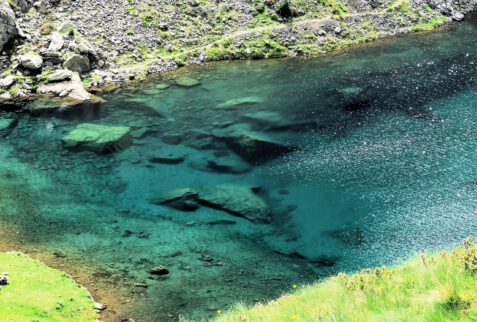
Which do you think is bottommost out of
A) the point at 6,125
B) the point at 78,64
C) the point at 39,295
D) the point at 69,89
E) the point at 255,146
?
the point at 6,125

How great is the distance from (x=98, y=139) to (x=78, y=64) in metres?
24.2

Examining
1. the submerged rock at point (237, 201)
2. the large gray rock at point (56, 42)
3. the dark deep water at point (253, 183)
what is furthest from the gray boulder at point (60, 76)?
the submerged rock at point (237, 201)

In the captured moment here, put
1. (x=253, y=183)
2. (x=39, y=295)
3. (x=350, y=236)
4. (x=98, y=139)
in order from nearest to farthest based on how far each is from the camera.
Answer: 1. (x=39, y=295)
2. (x=350, y=236)
3. (x=253, y=183)
4. (x=98, y=139)

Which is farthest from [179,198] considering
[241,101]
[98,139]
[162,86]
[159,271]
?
[162,86]

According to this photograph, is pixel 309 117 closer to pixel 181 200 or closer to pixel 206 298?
pixel 181 200

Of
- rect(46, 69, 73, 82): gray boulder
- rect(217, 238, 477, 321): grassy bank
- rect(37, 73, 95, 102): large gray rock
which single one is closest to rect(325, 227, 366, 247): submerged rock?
rect(217, 238, 477, 321): grassy bank

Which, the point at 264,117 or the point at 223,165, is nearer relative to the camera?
the point at 223,165

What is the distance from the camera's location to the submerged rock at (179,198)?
36.7 meters

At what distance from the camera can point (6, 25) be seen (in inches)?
2579

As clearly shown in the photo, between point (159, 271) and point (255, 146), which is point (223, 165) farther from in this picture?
point (159, 271)

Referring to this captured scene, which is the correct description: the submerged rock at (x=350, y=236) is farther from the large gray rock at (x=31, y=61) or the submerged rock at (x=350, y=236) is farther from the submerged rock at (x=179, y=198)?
the large gray rock at (x=31, y=61)

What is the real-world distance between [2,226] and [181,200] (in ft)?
47.1

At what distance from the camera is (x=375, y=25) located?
83.0 metres

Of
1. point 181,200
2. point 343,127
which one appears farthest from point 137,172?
point 343,127
